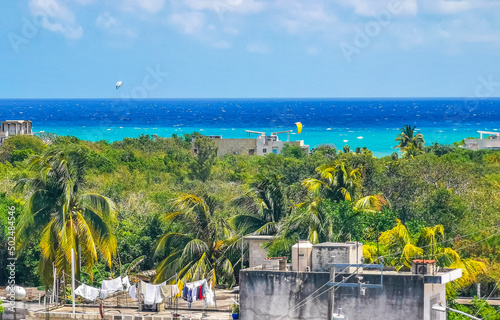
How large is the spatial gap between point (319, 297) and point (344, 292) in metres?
0.57

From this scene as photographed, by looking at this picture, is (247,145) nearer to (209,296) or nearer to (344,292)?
(209,296)

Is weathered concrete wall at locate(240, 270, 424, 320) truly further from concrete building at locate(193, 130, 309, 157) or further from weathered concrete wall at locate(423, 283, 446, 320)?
concrete building at locate(193, 130, 309, 157)

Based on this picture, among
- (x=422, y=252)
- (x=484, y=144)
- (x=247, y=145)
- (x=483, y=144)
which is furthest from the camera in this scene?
(x=247, y=145)

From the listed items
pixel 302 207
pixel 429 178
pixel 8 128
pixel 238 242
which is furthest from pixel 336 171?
pixel 8 128

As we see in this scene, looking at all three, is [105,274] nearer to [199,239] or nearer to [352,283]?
[199,239]

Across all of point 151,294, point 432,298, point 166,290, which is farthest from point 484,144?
point 432,298

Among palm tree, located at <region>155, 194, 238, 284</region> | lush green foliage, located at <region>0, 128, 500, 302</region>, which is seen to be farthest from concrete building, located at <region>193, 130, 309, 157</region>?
palm tree, located at <region>155, 194, 238, 284</region>

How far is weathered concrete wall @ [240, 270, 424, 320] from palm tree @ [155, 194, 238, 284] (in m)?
12.0

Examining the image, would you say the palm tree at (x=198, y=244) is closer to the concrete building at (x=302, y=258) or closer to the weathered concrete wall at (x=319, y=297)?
the concrete building at (x=302, y=258)

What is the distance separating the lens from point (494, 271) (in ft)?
113

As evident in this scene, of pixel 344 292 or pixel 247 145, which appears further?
pixel 247 145

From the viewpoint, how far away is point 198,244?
32.5 meters

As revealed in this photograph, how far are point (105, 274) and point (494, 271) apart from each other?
16.1m

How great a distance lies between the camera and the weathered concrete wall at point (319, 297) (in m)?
18.5
